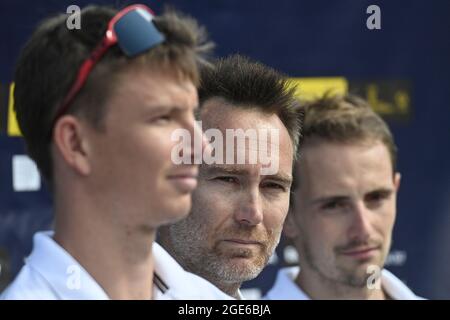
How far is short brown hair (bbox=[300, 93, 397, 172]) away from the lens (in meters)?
3.77

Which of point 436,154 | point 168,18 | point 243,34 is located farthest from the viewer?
point 436,154

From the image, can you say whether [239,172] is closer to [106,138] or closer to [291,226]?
[106,138]

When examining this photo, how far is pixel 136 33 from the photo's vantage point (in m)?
2.01

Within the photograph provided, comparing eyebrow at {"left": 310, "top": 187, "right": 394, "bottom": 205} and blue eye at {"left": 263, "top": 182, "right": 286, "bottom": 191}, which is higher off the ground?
blue eye at {"left": 263, "top": 182, "right": 286, "bottom": 191}

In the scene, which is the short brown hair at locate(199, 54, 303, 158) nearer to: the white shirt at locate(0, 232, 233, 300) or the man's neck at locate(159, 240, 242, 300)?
the man's neck at locate(159, 240, 242, 300)

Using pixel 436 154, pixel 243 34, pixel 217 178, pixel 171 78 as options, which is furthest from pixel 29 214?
pixel 171 78

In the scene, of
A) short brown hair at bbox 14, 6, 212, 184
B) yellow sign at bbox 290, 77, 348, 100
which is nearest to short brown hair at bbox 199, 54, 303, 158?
short brown hair at bbox 14, 6, 212, 184

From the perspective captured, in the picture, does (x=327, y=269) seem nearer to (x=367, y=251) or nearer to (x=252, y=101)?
(x=367, y=251)

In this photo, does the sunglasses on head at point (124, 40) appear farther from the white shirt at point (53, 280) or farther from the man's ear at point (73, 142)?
the white shirt at point (53, 280)

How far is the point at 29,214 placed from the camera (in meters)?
4.45

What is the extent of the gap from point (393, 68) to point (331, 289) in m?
1.89

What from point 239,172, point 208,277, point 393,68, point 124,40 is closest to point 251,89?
point 239,172

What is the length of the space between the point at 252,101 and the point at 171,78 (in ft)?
3.07

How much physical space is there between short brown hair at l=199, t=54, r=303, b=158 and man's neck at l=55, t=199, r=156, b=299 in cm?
95
